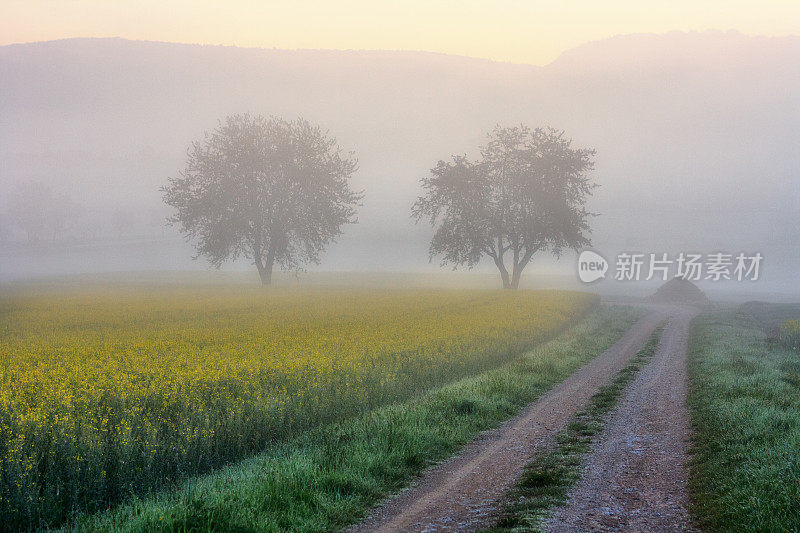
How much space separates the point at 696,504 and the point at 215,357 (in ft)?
39.1

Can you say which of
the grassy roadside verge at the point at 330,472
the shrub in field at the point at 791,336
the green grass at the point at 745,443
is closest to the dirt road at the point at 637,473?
the green grass at the point at 745,443

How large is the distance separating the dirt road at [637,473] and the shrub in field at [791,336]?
52.8 feet

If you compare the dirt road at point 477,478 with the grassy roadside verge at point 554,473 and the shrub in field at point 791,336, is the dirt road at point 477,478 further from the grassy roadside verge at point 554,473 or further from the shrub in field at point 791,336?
the shrub in field at point 791,336

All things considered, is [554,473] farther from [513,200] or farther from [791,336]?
[513,200]

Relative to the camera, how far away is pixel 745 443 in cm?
988

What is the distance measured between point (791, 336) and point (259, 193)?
46934mm

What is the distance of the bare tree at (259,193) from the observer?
5519 centimetres

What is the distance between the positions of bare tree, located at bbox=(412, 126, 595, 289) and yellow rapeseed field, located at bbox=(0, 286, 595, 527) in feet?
107

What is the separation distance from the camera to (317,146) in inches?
2330

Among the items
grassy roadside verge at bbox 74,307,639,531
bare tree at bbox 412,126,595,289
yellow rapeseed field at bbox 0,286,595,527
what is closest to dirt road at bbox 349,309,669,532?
grassy roadside verge at bbox 74,307,639,531

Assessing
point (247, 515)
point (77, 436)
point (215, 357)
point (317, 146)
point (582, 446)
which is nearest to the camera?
point (247, 515)

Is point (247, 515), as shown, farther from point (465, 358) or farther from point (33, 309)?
point (33, 309)

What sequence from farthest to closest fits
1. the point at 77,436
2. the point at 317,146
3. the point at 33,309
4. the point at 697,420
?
the point at 317,146, the point at 33,309, the point at 697,420, the point at 77,436

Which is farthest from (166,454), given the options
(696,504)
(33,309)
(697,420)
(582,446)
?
(33,309)
